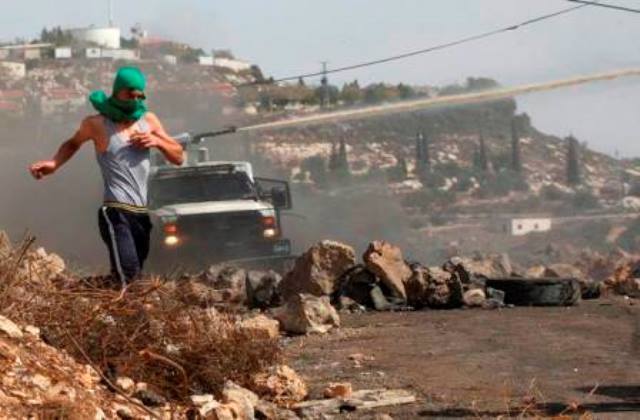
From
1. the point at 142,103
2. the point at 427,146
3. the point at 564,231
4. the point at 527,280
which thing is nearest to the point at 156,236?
the point at 527,280

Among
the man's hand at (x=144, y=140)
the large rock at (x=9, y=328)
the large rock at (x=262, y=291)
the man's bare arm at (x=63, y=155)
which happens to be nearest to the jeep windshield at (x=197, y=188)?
the large rock at (x=262, y=291)

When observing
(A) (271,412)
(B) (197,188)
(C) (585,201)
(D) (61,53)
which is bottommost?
(C) (585,201)

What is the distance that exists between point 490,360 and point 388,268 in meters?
5.55

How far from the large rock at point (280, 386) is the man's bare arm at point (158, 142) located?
1.61m

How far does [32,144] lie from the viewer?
48.1m

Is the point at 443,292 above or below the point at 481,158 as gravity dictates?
above

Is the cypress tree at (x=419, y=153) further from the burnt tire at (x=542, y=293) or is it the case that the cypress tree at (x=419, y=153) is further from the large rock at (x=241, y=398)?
the large rock at (x=241, y=398)

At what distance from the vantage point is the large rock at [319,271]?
51.2ft

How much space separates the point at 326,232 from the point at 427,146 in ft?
137

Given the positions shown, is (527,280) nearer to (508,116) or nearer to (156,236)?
(156,236)

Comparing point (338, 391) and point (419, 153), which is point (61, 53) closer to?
point (419, 153)

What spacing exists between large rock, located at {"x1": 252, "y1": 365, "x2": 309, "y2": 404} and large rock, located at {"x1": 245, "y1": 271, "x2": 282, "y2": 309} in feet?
22.1

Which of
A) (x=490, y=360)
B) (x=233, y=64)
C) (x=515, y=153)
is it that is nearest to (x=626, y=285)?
(x=490, y=360)

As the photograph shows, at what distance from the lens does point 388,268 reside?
616 inches
